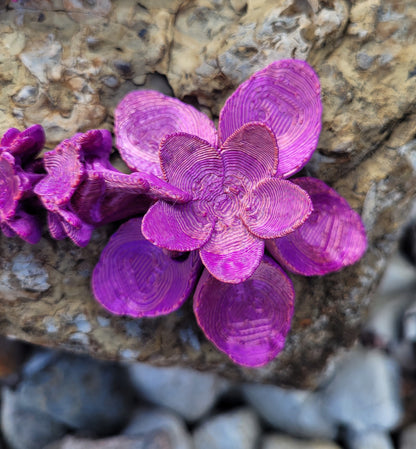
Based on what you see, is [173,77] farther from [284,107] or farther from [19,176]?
[19,176]

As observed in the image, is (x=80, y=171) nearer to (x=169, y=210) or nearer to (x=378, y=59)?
(x=169, y=210)

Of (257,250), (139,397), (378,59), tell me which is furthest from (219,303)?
(139,397)

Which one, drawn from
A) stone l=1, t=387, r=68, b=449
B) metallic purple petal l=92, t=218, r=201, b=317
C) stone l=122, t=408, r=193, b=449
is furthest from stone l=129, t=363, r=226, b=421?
metallic purple petal l=92, t=218, r=201, b=317

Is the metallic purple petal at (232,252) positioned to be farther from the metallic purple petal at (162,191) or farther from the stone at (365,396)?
the stone at (365,396)

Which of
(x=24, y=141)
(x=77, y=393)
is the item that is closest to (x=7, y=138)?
(x=24, y=141)

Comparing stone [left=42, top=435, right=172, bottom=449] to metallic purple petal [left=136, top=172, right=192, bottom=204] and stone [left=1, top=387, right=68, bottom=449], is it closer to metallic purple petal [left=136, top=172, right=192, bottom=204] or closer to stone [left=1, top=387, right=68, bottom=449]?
stone [left=1, top=387, right=68, bottom=449]

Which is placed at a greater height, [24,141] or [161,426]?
[24,141]

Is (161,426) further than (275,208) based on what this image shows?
Yes
